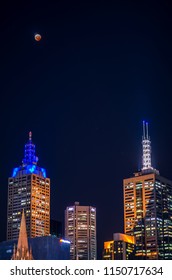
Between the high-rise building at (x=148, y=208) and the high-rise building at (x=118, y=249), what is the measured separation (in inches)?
186

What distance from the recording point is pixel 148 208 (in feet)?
347

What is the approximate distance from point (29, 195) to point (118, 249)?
23.0 metres

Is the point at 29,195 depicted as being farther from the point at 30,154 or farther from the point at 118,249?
the point at 118,249

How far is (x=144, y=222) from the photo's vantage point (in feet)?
340

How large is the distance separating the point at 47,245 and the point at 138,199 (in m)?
45.1

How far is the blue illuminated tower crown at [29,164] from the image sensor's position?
10462cm

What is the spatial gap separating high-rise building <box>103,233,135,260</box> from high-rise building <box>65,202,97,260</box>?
18893 mm

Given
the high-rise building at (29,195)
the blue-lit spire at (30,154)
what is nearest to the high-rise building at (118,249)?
the high-rise building at (29,195)

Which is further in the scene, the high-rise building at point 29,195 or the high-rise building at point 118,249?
the high-rise building at point 29,195

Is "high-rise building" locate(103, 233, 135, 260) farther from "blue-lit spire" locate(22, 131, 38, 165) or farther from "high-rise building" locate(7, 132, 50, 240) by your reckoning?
"blue-lit spire" locate(22, 131, 38, 165)

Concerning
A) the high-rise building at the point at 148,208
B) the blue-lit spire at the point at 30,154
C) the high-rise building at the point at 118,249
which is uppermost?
the blue-lit spire at the point at 30,154

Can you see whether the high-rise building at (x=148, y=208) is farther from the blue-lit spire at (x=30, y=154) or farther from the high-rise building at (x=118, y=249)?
the blue-lit spire at (x=30, y=154)
